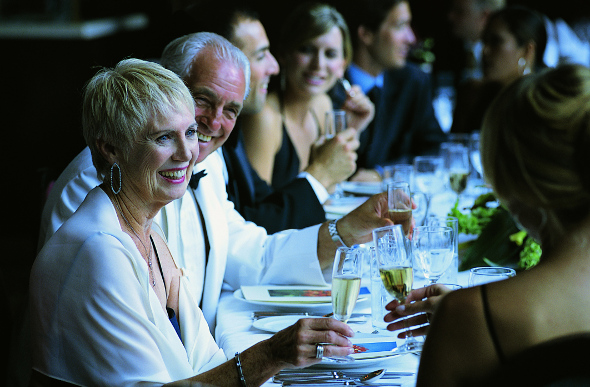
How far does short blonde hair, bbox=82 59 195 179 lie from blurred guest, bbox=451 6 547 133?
3.81 m

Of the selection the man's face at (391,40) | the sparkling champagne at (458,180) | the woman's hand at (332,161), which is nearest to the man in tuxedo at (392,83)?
the man's face at (391,40)

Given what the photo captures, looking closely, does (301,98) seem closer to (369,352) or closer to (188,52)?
(188,52)

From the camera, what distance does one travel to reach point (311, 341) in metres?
1.51

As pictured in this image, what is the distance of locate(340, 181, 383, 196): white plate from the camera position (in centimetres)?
370

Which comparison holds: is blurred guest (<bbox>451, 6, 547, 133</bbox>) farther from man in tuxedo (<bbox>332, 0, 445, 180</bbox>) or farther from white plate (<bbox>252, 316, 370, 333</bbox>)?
white plate (<bbox>252, 316, 370, 333</bbox>)

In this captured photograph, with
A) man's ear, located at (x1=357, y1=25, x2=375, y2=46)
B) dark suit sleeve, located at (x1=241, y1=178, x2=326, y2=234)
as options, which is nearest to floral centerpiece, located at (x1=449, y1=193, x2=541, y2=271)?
dark suit sleeve, located at (x1=241, y1=178, x2=326, y2=234)

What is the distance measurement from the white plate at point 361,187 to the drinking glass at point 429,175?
10.5 inches

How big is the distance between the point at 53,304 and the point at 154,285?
32 cm

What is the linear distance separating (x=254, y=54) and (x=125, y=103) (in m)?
1.42

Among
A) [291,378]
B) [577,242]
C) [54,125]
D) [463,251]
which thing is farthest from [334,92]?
[577,242]

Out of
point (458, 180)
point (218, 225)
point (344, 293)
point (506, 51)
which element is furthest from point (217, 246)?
point (506, 51)

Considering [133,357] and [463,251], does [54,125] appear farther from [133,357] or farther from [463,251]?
[133,357]

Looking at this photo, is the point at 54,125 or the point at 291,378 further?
the point at 54,125

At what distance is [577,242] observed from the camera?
114 cm
